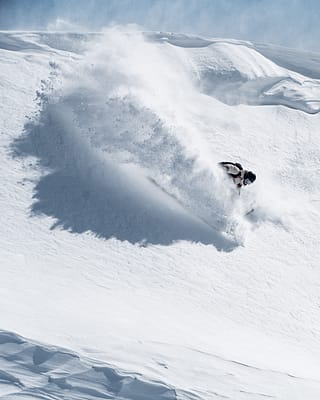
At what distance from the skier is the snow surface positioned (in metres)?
0.29

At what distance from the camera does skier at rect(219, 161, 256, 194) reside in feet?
51.4

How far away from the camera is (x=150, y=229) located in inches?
555

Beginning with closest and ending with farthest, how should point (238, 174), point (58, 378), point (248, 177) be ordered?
point (58, 378)
point (238, 174)
point (248, 177)

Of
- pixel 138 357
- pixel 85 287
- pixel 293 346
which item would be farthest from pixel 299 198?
pixel 138 357

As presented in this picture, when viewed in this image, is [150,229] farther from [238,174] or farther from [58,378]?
[58,378]

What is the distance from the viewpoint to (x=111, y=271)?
12.4 metres

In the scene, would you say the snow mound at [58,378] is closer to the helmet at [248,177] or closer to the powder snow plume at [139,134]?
the powder snow plume at [139,134]

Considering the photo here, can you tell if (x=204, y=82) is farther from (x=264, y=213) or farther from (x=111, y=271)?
(x=111, y=271)

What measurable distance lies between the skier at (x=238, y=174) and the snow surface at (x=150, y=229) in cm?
29

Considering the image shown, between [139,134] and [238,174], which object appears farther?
[139,134]

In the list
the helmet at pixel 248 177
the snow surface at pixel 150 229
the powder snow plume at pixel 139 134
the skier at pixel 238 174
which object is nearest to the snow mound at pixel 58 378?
the snow surface at pixel 150 229

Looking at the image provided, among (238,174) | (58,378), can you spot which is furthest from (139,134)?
(58,378)

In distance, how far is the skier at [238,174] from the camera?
51.4 ft

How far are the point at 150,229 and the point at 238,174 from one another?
3.15m
